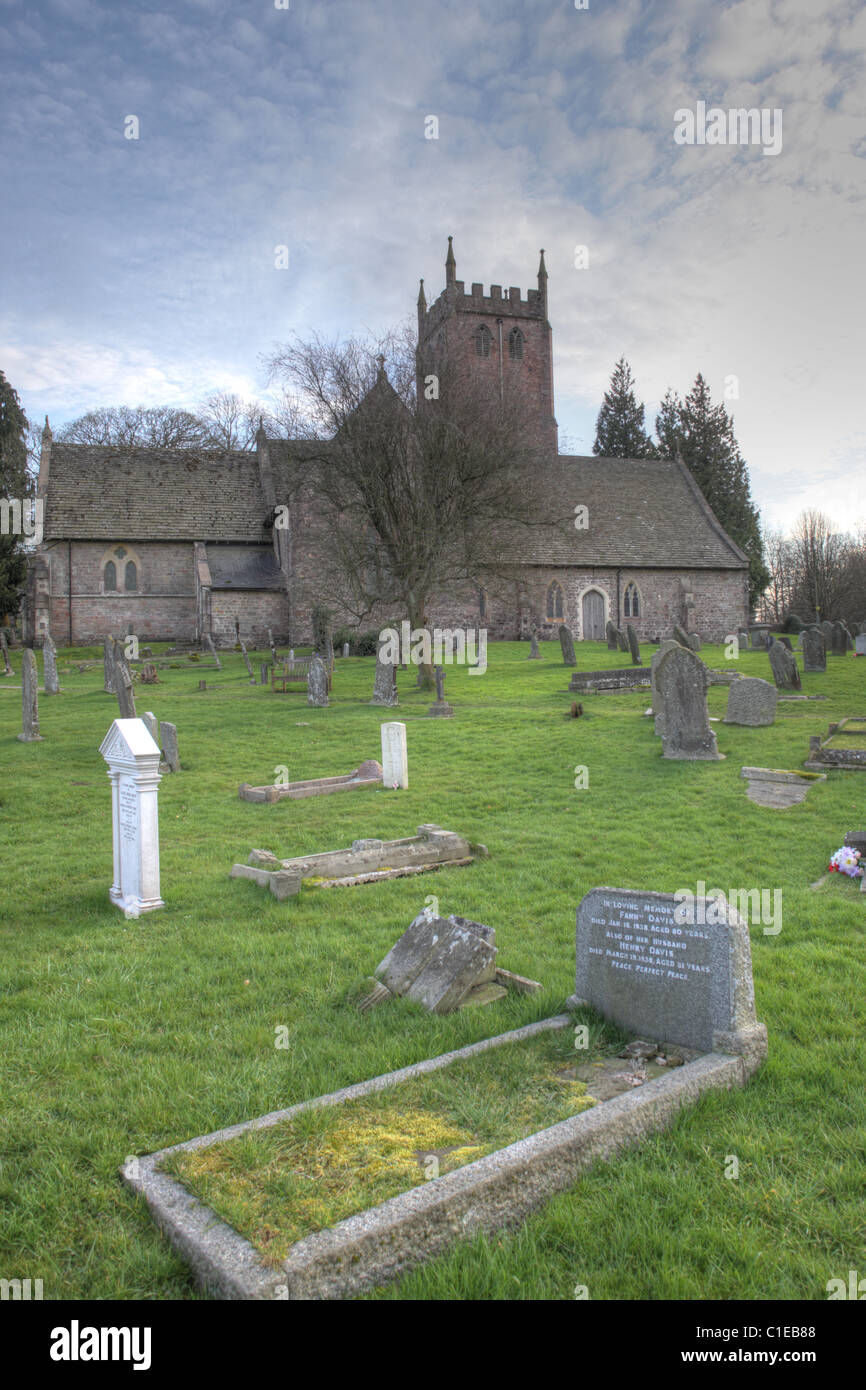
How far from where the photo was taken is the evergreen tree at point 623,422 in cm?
5916

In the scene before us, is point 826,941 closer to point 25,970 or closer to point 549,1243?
point 549,1243

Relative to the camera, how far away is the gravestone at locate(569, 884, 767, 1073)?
4199 mm

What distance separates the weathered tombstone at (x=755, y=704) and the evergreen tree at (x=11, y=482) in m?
30.0

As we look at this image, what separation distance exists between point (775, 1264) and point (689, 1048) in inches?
56.4

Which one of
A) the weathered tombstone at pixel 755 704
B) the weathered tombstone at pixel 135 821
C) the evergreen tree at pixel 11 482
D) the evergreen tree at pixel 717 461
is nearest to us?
the weathered tombstone at pixel 135 821

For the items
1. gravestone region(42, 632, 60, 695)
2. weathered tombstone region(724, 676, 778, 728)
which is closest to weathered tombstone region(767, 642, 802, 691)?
weathered tombstone region(724, 676, 778, 728)

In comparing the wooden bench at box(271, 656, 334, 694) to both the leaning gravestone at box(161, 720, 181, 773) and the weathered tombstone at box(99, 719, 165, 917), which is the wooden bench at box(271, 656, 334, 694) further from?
the weathered tombstone at box(99, 719, 165, 917)

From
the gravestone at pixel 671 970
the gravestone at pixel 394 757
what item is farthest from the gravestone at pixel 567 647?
the gravestone at pixel 671 970

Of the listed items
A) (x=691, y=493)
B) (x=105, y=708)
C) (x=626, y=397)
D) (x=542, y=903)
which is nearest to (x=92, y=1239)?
(x=542, y=903)

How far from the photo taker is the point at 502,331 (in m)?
45.3

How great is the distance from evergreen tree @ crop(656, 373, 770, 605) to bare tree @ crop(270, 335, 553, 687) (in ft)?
104

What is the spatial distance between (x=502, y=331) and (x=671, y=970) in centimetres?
4575

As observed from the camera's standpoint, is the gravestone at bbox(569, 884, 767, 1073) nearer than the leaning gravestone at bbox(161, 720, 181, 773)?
Yes

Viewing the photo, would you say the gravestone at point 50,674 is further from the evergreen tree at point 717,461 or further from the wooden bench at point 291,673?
the evergreen tree at point 717,461
